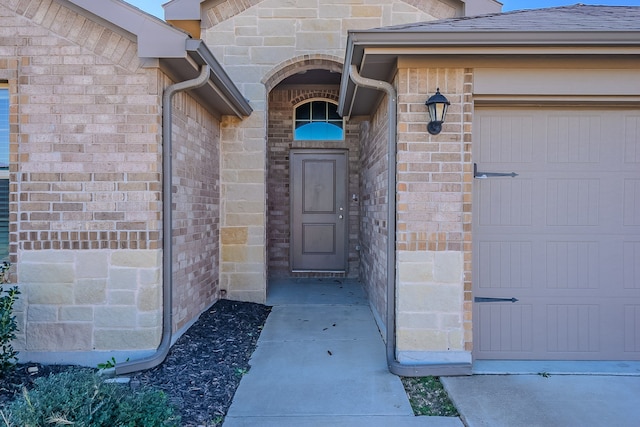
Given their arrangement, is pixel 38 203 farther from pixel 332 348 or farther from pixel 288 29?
pixel 288 29

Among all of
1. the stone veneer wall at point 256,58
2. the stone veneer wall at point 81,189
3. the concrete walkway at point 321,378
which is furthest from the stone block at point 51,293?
the stone veneer wall at point 256,58

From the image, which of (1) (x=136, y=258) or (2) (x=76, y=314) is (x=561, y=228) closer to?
(1) (x=136, y=258)

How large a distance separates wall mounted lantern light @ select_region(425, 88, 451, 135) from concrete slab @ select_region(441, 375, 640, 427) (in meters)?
2.05

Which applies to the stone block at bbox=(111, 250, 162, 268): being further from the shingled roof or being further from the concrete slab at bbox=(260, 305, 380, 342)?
the shingled roof

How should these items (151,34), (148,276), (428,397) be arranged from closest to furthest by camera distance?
1. (428,397)
2. (151,34)
3. (148,276)

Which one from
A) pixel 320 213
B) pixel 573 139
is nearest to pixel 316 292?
pixel 320 213

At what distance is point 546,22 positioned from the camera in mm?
3627

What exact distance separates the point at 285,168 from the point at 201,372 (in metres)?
4.75

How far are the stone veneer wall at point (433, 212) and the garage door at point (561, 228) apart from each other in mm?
228

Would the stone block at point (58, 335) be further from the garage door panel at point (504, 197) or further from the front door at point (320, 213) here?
the front door at point (320, 213)

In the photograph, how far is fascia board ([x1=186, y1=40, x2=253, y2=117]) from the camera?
140 inches

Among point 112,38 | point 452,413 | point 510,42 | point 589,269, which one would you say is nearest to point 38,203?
point 112,38

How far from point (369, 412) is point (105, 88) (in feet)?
11.3

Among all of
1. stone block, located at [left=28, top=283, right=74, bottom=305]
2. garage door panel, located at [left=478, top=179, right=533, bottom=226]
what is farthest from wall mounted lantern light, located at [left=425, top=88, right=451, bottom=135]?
stone block, located at [left=28, top=283, right=74, bottom=305]
